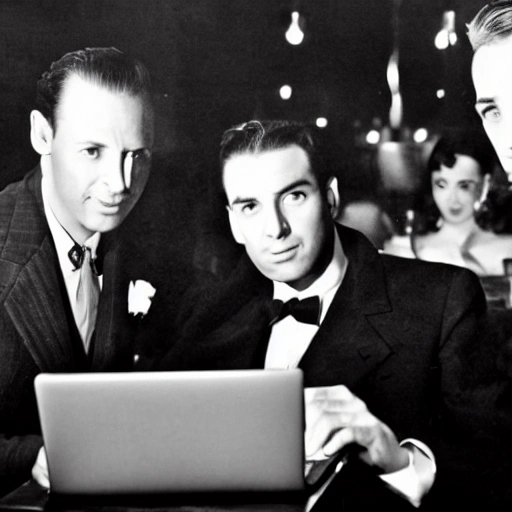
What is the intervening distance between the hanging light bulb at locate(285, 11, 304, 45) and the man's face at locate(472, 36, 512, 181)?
0.68 meters

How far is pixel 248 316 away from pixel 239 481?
82 centimetres

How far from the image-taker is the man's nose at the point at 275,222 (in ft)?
9.84

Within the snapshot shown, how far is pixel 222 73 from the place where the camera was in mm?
3074

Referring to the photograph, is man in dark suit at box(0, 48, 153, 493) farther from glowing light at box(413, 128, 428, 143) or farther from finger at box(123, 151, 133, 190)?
glowing light at box(413, 128, 428, 143)

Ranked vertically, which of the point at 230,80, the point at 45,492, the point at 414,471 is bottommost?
the point at 414,471

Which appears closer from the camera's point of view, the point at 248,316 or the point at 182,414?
the point at 182,414

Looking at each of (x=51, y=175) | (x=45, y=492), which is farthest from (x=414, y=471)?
(x=51, y=175)

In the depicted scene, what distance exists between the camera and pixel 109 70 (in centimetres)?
307

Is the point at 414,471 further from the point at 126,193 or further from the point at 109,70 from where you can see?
the point at 109,70

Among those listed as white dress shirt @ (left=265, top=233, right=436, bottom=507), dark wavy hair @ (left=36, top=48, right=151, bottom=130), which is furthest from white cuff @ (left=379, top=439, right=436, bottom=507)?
dark wavy hair @ (left=36, top=48, right=151, bottom=130)

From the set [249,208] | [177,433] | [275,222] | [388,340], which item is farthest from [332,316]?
[177,433]

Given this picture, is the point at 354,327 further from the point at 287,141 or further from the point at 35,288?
the point at 35,288

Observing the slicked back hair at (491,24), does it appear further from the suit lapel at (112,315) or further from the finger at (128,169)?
the suit lapel at (112,315)

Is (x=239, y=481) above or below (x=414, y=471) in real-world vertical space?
above
